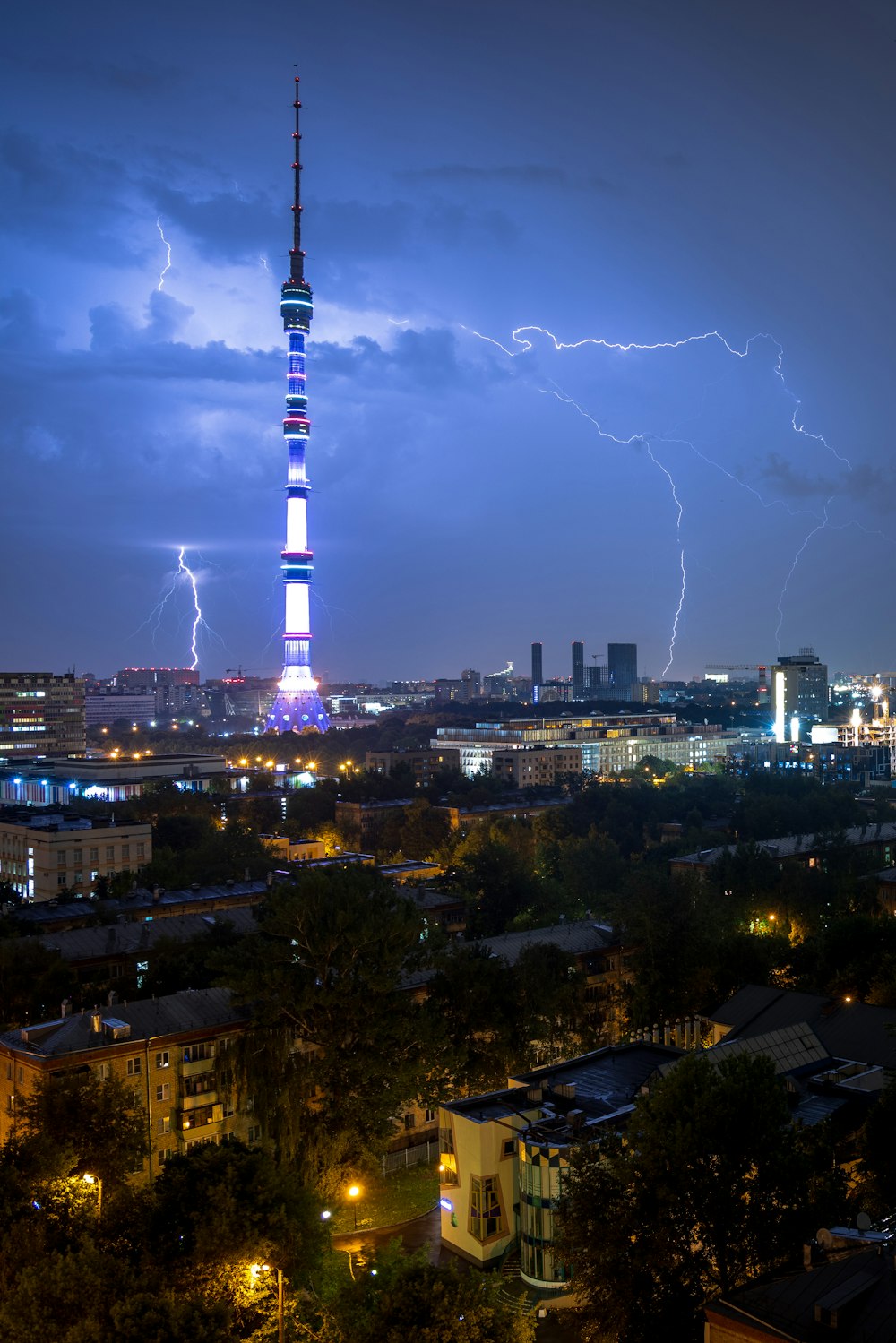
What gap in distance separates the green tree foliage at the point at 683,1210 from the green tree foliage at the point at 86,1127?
206 inches

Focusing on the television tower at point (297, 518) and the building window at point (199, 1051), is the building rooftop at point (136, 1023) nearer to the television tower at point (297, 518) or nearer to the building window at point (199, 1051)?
the building window at point (199, 1051)

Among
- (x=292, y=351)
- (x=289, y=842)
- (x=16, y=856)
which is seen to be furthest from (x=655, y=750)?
(x=16, y=856)

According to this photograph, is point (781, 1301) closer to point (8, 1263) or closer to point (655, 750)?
point (8, 1263)

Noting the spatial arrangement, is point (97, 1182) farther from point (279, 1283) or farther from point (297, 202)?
point (297, 202)

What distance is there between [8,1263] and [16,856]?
77.4 feet

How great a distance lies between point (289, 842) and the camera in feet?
121

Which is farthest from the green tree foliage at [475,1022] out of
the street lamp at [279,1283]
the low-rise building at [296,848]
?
the low-rise building at [296,848]

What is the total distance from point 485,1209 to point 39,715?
64.6 meters

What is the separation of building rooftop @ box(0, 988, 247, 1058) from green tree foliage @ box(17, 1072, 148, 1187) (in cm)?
130

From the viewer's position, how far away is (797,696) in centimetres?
8856

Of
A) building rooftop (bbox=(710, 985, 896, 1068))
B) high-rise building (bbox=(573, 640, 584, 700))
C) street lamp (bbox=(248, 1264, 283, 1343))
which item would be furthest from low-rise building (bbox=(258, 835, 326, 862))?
high-rise building (bbox=(573, 640, 584, 700))

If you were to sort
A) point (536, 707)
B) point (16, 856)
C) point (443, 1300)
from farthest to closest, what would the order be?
1. point (536, 707)
2. point (16, 856)
3. point (443, 1300)

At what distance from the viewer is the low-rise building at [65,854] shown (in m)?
30.6

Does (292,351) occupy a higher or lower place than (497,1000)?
higher
